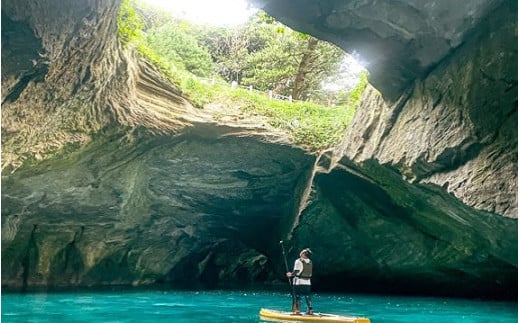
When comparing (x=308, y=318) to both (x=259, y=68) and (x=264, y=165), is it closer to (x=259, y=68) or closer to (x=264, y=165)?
(x=264, y=165)

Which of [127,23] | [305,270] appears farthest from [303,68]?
[305,270]

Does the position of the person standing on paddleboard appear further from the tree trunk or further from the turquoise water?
the tree trunk

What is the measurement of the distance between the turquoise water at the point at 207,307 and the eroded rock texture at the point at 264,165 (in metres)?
1.31

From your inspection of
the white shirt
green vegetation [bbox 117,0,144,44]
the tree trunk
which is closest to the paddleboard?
the white shirt

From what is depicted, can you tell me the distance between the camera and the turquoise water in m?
10.4

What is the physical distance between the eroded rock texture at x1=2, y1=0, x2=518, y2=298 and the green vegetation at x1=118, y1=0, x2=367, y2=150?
20.8 inches

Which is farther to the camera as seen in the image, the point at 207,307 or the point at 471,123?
the point at 207,307

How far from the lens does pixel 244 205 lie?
18156mm

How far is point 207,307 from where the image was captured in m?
12.4

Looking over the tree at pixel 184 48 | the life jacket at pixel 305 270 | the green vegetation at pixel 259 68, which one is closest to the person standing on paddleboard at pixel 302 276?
the life jacket at pixel 305 270

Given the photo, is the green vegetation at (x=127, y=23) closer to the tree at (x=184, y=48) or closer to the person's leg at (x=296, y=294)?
the person's leg at (x=296, y=294)

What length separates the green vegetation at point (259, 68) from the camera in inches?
580

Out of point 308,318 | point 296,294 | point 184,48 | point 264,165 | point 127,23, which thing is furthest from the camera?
point 184,48

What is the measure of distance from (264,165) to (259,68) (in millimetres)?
8501
